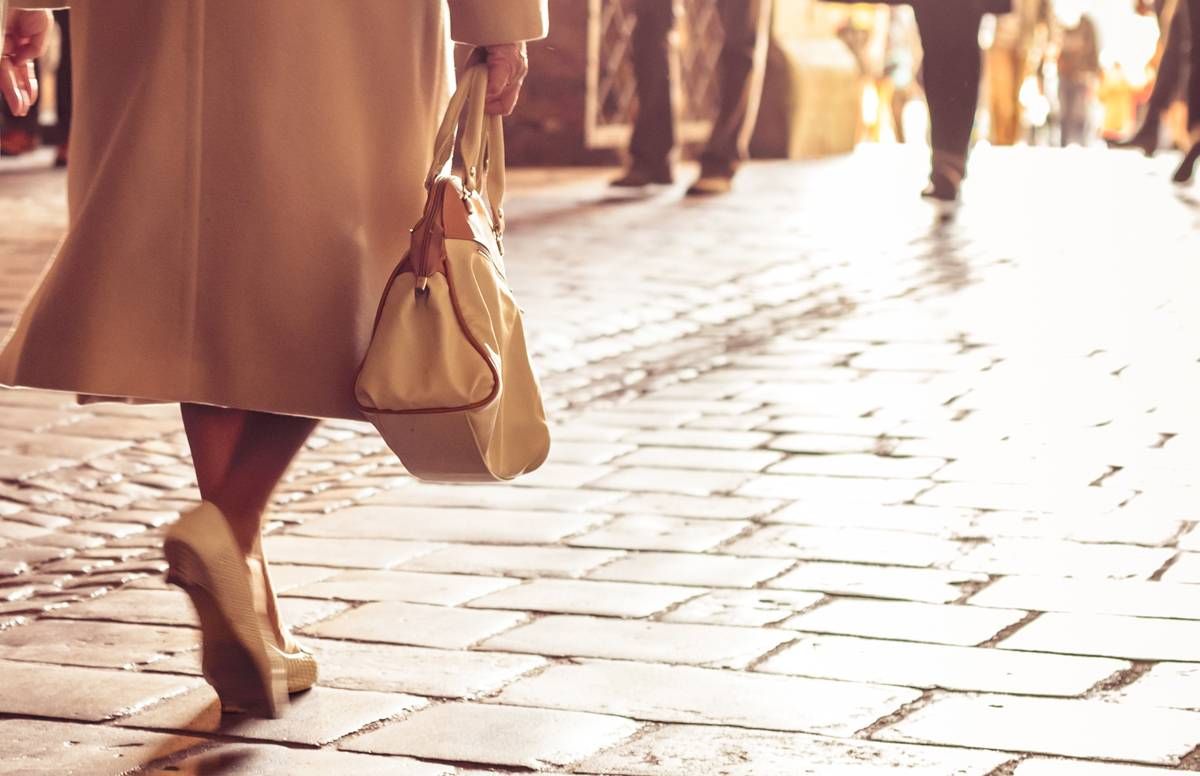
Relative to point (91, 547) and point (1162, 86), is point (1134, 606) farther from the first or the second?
point (1162, 86)

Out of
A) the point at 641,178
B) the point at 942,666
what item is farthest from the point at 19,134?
the point at 942,666

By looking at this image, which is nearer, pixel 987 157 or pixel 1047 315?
pixel 1047 315

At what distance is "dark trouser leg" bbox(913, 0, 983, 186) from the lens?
348 inches

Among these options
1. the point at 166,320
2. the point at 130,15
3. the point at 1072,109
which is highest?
the point at 130,15

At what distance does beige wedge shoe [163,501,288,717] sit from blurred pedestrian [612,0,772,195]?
26.5ft

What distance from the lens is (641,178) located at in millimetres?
10906

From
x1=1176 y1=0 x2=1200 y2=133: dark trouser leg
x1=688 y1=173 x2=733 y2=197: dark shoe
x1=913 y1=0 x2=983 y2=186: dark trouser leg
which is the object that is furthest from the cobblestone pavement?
x1=688 y1=173 x2=733 y2=197: dark shoe

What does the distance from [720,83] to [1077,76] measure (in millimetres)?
9455

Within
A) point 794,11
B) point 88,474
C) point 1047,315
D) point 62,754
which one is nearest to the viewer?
point 62,754

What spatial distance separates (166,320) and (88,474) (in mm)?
1909

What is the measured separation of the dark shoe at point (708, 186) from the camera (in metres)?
10.5

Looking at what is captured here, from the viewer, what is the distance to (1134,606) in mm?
3125

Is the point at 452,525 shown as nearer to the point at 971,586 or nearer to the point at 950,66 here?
the point at 971,586

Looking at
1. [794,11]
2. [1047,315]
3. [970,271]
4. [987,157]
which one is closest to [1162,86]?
[987,157]
